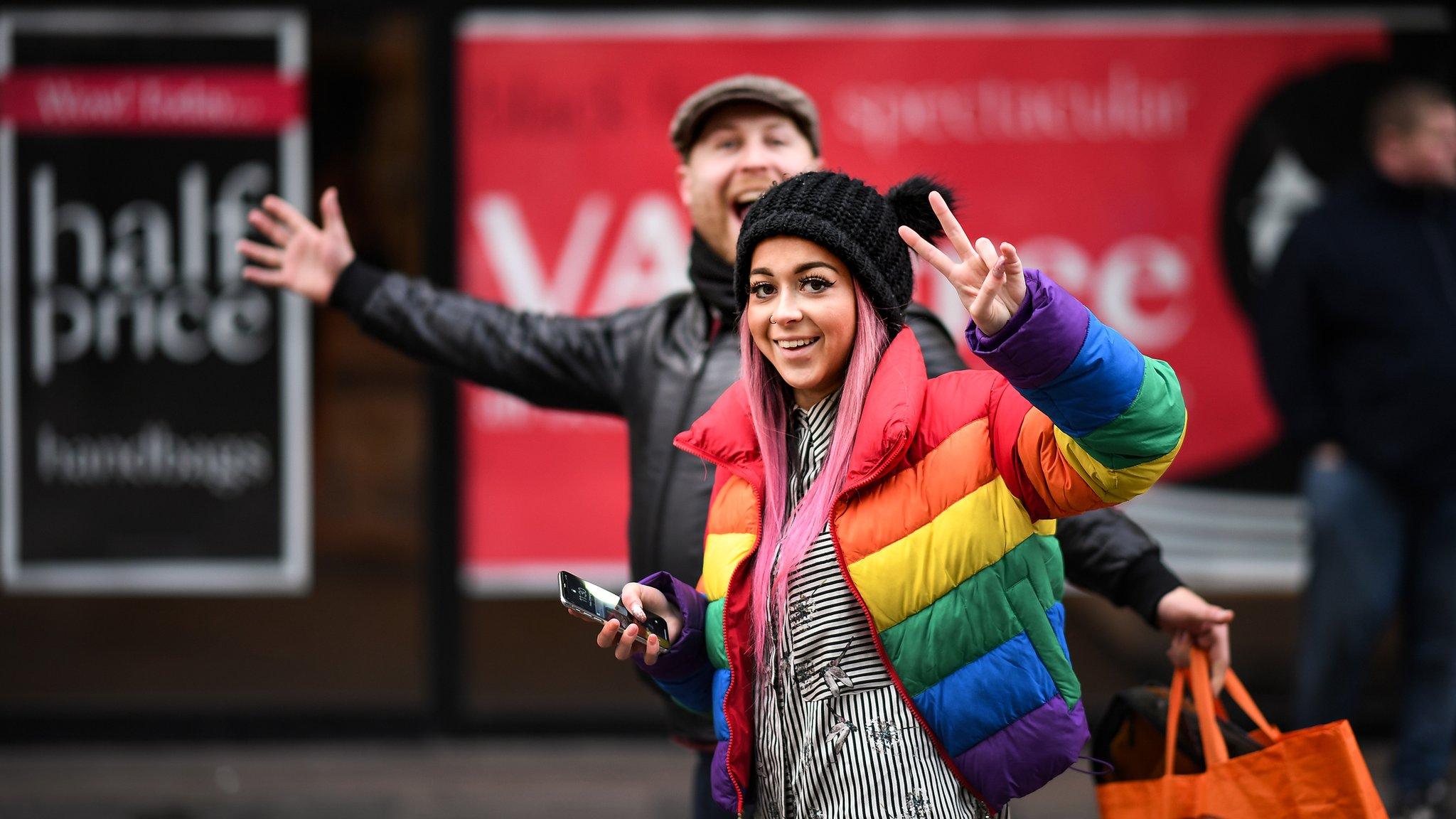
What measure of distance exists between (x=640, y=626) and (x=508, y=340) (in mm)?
1093

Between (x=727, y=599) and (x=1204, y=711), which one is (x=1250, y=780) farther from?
(x=727, y=599)

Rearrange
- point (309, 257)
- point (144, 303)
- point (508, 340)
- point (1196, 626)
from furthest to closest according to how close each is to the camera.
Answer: point (144, 303), point (309, 257), point (508, 340), point (1196, 626)

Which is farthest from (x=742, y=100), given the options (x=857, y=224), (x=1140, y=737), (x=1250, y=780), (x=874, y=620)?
(x=1250, y=780)

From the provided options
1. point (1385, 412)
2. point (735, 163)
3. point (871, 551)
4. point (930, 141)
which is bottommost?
point (871, 551)

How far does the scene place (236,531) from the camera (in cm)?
564

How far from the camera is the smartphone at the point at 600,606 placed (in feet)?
7.22

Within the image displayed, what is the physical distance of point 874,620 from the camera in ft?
7.17

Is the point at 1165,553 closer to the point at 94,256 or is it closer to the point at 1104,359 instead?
the point at 1104,359

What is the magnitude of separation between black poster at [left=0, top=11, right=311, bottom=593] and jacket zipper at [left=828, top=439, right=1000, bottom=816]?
3.90m

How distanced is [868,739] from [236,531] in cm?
400

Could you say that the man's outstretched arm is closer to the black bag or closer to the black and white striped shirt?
the black and white striped shirt

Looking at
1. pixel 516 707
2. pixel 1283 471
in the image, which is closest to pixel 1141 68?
pixel 1283 471

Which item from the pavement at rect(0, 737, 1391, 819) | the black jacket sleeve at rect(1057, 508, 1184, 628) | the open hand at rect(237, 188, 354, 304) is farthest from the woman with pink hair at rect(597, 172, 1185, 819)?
the pavement at rect(0, 737, 1391, 819)

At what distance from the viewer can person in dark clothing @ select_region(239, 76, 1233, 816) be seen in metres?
2.74
